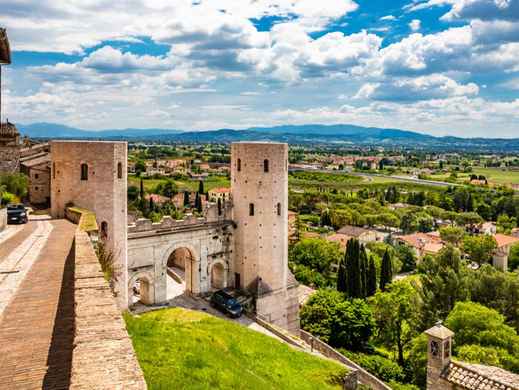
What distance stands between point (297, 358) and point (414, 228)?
89.0 meters

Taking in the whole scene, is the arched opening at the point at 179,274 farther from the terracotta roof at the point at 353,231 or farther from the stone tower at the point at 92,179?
the terracotta roof at the point at 353,231

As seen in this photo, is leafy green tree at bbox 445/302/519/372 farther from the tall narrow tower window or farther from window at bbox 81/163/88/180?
window at bbox 81/163/88/180

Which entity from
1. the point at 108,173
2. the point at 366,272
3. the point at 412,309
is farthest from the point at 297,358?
the point at 366,272

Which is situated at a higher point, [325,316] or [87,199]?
[87,199]

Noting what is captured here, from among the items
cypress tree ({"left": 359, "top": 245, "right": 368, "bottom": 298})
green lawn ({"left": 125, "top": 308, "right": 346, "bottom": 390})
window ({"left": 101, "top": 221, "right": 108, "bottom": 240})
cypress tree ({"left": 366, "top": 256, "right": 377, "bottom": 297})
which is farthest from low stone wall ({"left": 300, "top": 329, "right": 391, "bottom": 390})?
cypress tree ({"left": 366, "top": 256, "right": 377, "bottom": 297})

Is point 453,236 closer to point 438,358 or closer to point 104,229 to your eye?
point 438,358

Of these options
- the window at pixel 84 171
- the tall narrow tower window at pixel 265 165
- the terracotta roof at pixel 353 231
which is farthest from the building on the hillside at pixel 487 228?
the window at pixel 84 171

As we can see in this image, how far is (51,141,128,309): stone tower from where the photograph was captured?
2073 centimetres

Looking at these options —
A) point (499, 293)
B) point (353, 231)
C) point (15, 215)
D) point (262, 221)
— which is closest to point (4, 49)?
point (15, 215)

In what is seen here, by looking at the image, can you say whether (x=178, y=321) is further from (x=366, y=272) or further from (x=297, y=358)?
(x=366, y=272)

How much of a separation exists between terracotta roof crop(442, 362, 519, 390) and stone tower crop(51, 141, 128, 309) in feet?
48.2

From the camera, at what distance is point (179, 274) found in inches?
1303

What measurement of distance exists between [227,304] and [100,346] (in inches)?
846

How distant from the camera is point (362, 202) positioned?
11812 cm
